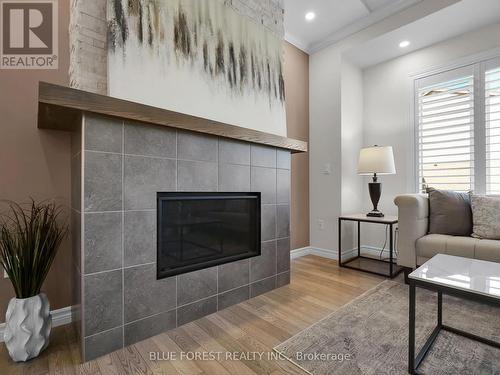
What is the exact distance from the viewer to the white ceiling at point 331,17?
2633 millimetres

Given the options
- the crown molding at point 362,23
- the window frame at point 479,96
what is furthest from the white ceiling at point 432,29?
the window frame at point 479,96

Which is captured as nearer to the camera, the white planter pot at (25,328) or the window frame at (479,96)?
the white planter pot at (25,328)

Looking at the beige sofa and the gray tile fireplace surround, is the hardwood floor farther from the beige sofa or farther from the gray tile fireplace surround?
the beige sofa

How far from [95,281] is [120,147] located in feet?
2.37

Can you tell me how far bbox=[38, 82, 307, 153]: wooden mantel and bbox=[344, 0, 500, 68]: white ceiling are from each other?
2204 millimetres

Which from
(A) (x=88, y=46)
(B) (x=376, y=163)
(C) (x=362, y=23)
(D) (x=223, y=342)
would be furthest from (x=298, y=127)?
(D) (x=223, y=342)

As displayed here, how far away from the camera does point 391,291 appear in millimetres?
2201

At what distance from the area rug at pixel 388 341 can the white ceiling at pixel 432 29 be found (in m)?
2.58

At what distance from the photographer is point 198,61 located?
1.85 m

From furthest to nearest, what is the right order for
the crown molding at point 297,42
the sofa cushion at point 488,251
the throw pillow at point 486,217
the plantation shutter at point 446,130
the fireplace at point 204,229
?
1. the crown molding at point 297,42
2. the plantation shutter at point 446,130
3. the throw pillow at point 486,217
4. the sofa cushion at point 488,251
5. the fireplace at point 204,229

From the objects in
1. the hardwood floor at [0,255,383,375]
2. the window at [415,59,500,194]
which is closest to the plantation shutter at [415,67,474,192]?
the window at [415,59,500,194]

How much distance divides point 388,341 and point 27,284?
2.04 metres

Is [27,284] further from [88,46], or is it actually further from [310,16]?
[310,16]

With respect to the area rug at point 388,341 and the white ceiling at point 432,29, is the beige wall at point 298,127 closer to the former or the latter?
the white ceiling at point 432,29
